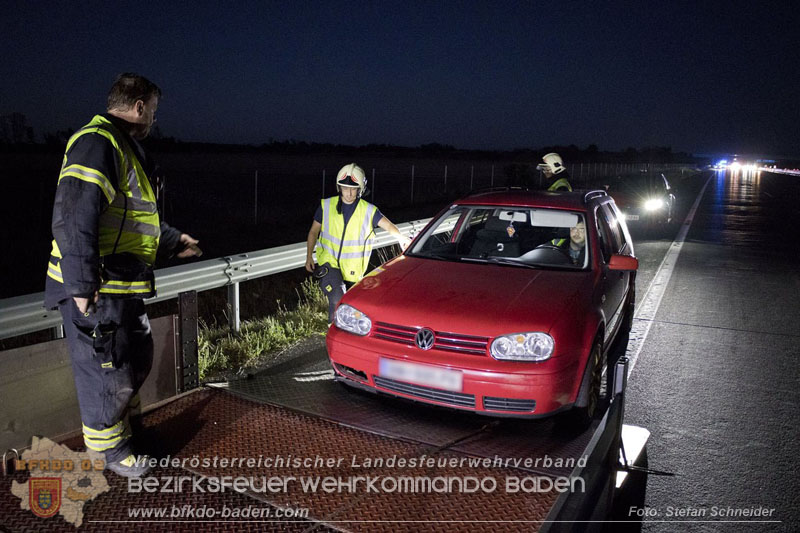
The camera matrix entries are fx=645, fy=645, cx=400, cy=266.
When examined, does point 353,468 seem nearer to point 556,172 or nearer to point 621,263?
point 621,263

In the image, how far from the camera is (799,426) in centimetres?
467

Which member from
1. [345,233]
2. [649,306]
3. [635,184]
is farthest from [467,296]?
[635,184]

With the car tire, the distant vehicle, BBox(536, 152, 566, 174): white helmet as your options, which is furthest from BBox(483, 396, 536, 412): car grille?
the distant vehicle

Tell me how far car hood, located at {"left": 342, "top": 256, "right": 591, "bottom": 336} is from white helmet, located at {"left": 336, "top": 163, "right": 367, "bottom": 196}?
0.86 m

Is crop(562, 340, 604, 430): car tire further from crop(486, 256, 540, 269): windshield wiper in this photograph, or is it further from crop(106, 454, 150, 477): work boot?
crop(106, 454, 150, 477): work boot

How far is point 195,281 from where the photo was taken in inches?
223

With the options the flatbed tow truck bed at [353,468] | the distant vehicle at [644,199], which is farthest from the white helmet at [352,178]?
the distant vehicle at [644,199]

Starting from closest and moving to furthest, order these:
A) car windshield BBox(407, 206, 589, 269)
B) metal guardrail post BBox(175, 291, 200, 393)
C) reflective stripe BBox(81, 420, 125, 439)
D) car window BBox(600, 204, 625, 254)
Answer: reflective stripe BBox(81, 420, 125, 439) < metal guardrail post BBox(175, 291, 200, 393) < car windshield BBox(407, 206, 589, 269) < car window BBox(600, 204, 625, 254)

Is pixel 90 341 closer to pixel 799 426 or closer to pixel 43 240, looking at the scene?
→ pixel 799 426

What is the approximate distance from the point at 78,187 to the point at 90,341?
76 centimetres

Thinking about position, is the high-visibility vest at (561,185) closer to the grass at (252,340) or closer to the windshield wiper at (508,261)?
the windshield wiper at (508,261)

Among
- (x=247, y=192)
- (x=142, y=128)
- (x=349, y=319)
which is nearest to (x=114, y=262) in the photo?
(x=142, y=128)

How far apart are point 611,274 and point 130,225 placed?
370 cm

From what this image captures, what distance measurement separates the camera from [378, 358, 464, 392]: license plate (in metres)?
3.98
